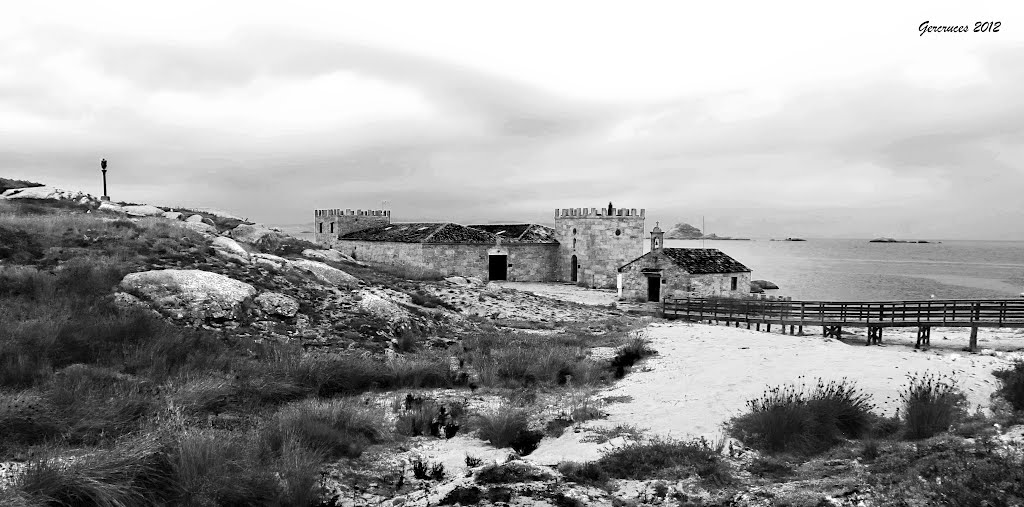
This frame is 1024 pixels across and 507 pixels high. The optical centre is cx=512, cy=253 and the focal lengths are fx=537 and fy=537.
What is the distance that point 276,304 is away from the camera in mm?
13055

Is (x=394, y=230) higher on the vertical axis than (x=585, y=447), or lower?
higher

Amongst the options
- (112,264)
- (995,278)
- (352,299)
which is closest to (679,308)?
(352,299)

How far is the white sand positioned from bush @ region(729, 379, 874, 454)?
495 millimetres

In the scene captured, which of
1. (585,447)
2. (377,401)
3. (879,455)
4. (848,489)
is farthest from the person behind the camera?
(377,401)

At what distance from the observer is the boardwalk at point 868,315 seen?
20.1 m

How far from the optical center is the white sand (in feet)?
26.8

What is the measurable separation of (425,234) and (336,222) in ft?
37.7

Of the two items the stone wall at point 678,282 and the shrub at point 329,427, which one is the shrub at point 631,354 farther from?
the stone wall at point 678,282

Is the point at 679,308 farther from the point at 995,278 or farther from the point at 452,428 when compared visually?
the point at 995,278

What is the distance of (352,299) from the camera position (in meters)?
15.1

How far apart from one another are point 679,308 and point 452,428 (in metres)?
20.8

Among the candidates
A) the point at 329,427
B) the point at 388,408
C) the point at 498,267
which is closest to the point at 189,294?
the point at 388,408

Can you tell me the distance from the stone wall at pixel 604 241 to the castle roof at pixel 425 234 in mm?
7081

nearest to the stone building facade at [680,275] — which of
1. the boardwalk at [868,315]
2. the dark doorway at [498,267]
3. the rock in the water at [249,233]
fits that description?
the boardwalk at [868,315]
